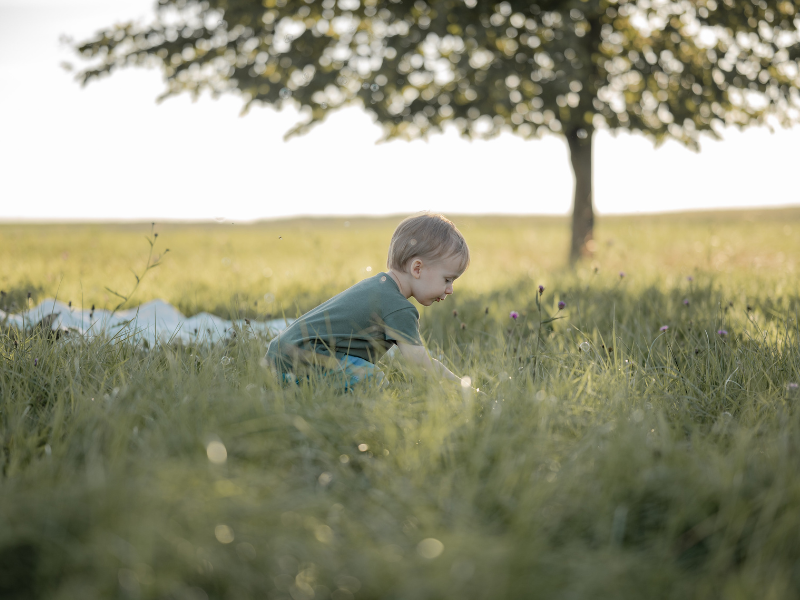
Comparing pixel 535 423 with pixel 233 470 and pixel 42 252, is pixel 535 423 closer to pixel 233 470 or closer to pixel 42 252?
pixel 233 470

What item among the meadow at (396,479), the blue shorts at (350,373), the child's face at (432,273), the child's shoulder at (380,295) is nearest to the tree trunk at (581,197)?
the meadow at (396,479)

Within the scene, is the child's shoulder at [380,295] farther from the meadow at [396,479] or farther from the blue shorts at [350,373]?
the meadow at [396,479]

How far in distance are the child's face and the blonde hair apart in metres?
0.03

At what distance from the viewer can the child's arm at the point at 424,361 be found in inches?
96.8

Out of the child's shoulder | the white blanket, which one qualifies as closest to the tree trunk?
the white blanket

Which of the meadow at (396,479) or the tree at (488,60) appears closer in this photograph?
the meadow at (396,479)

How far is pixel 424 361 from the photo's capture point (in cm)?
255

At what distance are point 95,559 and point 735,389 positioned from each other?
107 inches

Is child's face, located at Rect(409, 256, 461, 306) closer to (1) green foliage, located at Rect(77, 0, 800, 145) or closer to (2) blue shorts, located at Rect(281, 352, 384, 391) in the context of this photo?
(2) blue shorts, located at Rect(281, 352, 384, 391)

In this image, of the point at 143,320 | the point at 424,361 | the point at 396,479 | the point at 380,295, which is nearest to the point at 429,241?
the point at 380,295

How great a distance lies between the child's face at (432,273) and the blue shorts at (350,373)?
19.6 inches

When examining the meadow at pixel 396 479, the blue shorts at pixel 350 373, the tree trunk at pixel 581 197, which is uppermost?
the tree trunk at pixel 581 197

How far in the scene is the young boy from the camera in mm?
2752

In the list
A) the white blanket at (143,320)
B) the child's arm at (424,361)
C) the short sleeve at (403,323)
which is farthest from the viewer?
the white blanket at (143,320)
